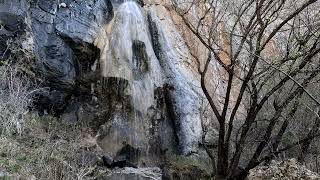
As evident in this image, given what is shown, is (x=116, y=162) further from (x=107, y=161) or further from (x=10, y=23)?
(x=10, y=23)

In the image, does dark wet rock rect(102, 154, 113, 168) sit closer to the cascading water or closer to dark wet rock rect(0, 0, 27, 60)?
the cascading water

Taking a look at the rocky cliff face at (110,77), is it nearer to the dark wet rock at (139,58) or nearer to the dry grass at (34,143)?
the dark wet rock at (139,58)

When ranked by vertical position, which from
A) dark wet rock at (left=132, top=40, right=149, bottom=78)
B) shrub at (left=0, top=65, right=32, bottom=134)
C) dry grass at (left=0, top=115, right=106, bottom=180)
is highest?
dark wet rock at (left=132, top=40, right=149, bottom=78)

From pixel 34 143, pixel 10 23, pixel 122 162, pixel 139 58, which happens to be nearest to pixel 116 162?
pixel 122 162

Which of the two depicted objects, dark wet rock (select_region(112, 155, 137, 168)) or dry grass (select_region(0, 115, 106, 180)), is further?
dark wet rock (select_region(112, 155, 137, 168))

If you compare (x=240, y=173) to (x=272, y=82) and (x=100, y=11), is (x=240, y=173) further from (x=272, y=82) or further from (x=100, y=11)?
(x=100, y=11)

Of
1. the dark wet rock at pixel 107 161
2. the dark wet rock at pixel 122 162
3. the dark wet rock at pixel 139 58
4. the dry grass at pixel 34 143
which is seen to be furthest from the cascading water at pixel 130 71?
the dry grass at pixel 34 143

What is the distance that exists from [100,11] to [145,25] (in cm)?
133

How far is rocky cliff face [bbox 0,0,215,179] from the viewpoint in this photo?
11.1 m

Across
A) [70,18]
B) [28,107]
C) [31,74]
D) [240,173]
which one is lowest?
[240,173]

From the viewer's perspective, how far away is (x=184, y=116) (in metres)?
12.5

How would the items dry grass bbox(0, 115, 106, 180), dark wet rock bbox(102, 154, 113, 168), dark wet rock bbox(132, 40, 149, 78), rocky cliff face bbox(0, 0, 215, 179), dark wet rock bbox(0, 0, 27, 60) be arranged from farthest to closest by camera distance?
dark wet rock bbox(132, 40, 149, 78), rocky cliff face bbox(0, 0, 215, 179), dark wet rock bbox(0, 0, 27, 60), dark wet rock bbox(102, 154, 113, 168), dry grass bbox(0, 115, 106, 180)

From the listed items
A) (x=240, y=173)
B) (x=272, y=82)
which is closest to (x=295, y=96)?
(x=272, y=82)

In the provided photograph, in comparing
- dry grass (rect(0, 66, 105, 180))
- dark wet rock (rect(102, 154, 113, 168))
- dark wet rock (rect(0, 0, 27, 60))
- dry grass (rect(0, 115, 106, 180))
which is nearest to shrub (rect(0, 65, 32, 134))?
dry grass (rect(0, 66, 105, 180))
